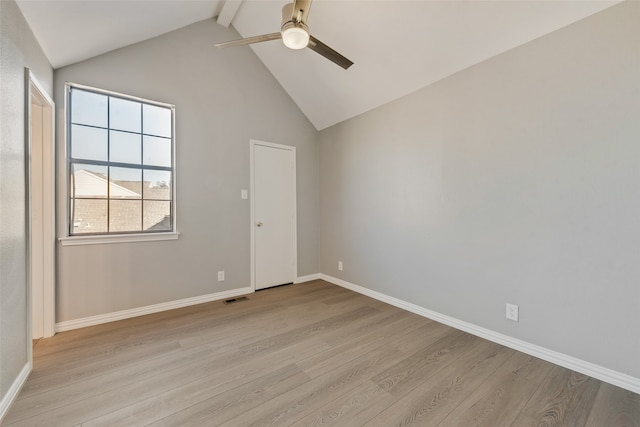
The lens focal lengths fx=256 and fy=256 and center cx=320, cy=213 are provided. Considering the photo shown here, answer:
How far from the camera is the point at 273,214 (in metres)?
3.81

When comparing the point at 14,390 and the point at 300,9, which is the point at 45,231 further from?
the point at 300,9

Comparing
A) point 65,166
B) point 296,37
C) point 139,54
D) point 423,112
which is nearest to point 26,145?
point 65,166

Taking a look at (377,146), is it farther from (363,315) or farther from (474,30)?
(363,315)

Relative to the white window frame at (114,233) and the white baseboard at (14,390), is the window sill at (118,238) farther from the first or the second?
the white baseboard at (14,390)

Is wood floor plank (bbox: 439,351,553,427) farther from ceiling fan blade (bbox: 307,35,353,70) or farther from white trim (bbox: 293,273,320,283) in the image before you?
white trim (bbox: 293,273,320,283)

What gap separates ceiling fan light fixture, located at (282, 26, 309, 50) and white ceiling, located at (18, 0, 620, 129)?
1.00 meters

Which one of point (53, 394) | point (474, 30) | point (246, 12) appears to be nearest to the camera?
point (53, 394)

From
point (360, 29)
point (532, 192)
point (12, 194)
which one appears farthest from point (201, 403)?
point (360, 29)

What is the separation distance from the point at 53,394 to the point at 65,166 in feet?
6.23

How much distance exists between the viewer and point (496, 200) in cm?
226

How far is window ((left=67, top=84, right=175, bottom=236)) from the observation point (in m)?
2.52

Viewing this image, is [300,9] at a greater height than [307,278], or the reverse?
[300,9]

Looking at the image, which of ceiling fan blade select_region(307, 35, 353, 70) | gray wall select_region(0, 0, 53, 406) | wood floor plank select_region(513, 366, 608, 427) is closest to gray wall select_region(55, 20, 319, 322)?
gray wall select_region(0, 0, 53, 406)

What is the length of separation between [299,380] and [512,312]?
1842 mm
